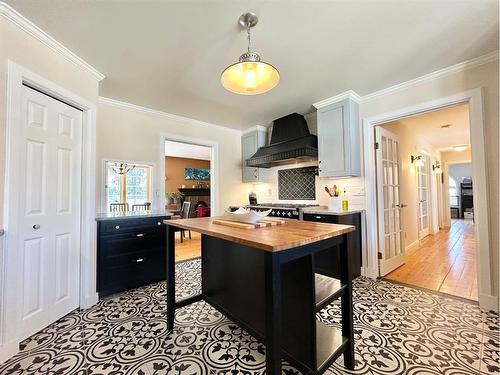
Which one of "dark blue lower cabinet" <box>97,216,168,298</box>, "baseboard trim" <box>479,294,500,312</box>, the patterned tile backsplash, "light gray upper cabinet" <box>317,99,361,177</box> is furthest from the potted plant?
"baseboard trim" <box>479,294,500,312</box>

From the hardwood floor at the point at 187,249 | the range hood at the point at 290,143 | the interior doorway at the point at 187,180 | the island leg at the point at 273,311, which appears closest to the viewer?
the island leg at the point at 273,311

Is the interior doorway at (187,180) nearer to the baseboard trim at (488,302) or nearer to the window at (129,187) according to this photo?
the window at (129,187)

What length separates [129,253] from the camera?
2.55 metres

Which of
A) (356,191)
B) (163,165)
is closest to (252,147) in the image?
(163,165)

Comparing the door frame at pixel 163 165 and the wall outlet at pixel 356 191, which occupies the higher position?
the door frame at pixel 163 165

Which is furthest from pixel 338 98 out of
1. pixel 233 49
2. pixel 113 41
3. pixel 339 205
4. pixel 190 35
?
pixel 113 41

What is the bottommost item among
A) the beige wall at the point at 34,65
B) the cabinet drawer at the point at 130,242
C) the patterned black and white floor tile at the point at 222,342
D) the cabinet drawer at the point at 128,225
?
the patterned black and white floor tile at the point at 222,342

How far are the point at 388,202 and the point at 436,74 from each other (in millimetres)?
1674

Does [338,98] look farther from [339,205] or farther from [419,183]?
[419,183]

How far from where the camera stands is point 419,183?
509cm

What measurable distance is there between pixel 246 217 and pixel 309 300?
0.68m

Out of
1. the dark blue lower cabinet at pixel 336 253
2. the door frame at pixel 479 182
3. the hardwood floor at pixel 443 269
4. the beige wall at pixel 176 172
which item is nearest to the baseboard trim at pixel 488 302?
the door frame at pixel 479 182

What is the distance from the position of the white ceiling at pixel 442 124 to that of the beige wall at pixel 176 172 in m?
7.27

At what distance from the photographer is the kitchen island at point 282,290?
103 cm
